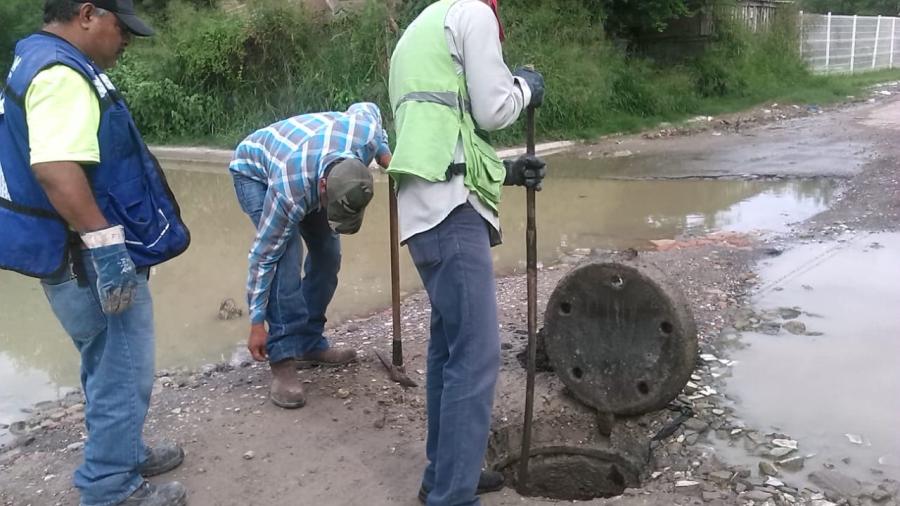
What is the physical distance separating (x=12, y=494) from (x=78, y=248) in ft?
3.94

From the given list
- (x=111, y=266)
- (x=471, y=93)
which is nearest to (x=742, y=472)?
(x=471, y=93)

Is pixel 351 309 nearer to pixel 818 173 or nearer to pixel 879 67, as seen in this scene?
pixel 818 173

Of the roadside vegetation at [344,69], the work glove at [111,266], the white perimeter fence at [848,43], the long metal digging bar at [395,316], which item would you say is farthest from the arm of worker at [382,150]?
the white perimeter fence at [848,43]

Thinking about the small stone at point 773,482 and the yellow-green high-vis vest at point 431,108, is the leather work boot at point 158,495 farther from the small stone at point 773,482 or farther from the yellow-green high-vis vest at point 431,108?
the small stone at point 773,482

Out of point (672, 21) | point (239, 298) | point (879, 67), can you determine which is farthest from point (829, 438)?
point (879, 67)

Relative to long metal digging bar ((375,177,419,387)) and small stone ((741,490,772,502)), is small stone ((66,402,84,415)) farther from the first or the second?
small stone ((741,490,772,502))

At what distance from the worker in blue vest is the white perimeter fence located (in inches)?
814

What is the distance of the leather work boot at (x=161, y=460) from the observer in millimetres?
3191

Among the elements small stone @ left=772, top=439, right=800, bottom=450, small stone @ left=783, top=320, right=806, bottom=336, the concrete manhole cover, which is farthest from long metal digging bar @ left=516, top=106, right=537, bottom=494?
small stone @ left=783, top=320, right=806, bottom=336

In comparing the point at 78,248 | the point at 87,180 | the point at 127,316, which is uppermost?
the point at 87,180

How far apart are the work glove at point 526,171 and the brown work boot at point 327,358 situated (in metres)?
1.78

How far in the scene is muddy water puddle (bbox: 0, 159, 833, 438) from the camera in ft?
16.0

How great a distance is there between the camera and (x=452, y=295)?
2.48 meters

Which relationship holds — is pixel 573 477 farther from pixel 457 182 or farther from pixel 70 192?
pixel 70 192
